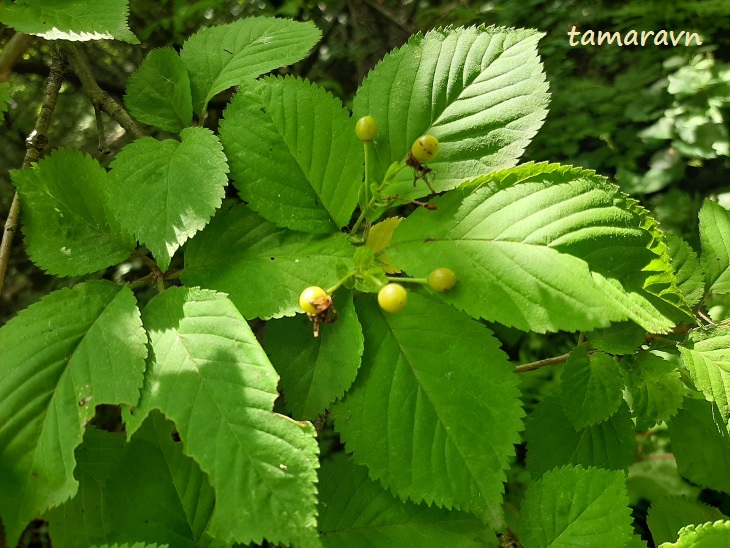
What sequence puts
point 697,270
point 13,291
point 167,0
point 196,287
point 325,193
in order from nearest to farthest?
1. point 196,287
2. point 325,193
3. point 697,270
4. point 13,291
5. point 167,0

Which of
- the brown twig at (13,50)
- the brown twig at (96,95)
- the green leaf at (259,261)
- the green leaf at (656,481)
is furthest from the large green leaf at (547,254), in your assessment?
the green leaf at (656,481)

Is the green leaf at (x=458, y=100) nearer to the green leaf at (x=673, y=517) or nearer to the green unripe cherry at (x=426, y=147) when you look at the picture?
the green unripe cherry at (x=426, y=147)

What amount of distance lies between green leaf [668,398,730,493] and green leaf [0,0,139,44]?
142 centimetres

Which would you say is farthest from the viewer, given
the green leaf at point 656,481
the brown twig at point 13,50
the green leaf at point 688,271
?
the green leaf at point 656,481

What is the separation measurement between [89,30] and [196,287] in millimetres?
568

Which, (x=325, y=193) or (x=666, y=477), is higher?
(x=325, y=193)

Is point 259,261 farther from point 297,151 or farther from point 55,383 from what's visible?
point 55,383

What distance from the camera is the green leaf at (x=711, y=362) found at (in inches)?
38.4

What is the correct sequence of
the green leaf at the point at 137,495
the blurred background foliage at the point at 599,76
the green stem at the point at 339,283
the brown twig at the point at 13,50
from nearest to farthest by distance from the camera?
the green stem at the point at 339,283 < the green leaf at the point at 137,495 < the brown twig at the point at 13,50 < the blurred background foliage at the point at 599,76

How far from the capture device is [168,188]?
0.98 meters

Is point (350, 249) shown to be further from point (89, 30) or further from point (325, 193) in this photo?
point (89, 30)

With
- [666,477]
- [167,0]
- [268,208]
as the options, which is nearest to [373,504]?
[268,208]

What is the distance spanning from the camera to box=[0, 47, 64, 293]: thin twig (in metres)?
1.04

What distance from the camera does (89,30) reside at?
1.05 m
